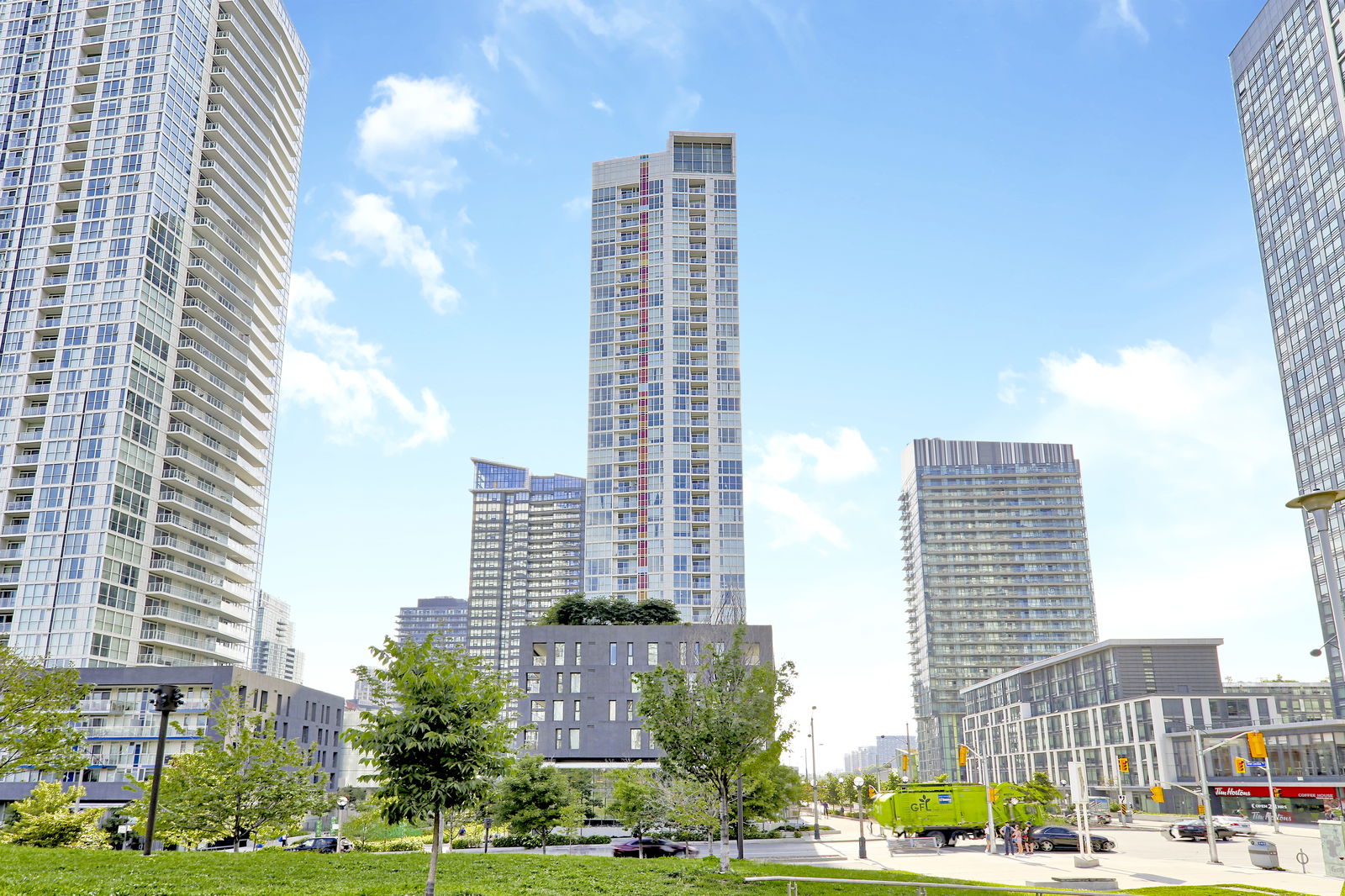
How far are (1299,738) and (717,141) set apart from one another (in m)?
115

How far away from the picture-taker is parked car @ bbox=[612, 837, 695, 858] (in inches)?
2063

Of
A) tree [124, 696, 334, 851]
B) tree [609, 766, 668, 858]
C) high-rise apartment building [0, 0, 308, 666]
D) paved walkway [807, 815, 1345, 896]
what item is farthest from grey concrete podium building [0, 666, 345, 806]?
paved walkway [807, 815, 1345, 896]

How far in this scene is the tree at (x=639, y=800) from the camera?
5203 cm

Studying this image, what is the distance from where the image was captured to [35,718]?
39.5 metres

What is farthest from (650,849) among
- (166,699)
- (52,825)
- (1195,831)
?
(1195,831)

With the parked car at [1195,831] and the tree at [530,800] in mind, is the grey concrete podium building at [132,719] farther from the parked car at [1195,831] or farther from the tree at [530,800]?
the parked car at [1195,831]

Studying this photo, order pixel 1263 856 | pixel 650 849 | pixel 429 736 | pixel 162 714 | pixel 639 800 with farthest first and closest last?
pixel 639 800
pixel 650 849
pixel 1263 856
pixel 162 714
pixel 429 736

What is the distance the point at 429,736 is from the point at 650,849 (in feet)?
114

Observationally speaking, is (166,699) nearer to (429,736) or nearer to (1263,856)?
(429,736)

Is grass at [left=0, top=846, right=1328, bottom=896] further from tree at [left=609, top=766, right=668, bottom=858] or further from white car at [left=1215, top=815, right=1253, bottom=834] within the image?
white car at [left=1215, top=815, right=1253, bottom=834]

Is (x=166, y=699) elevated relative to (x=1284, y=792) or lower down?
elevated

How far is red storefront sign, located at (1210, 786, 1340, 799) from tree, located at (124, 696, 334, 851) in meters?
91.3

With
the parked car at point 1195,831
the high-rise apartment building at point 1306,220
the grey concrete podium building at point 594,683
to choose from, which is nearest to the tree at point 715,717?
the parked car at point 1195,831

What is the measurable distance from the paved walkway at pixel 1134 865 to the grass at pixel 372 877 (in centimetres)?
478
